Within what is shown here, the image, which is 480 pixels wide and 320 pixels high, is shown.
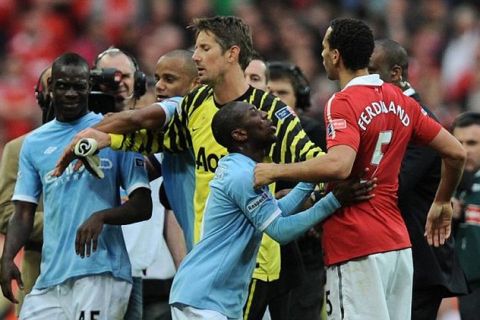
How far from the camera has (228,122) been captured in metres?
7.33

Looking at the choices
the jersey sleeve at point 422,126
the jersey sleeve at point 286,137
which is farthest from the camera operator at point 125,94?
the jersey sleeve at point 422,126

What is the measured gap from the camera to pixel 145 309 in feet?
31.5

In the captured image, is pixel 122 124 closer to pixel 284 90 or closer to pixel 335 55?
pixel 335 55

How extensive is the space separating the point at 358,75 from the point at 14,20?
38.3 feet

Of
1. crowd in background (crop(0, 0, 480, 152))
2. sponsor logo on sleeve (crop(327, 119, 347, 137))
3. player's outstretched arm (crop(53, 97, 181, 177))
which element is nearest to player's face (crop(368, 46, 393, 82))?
player's outstretched arm (crop(53, 97, 181, 177))

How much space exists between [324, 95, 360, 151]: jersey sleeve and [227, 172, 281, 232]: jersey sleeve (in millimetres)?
431

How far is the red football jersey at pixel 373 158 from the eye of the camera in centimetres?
734

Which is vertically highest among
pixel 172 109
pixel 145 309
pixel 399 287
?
pixel 172 109

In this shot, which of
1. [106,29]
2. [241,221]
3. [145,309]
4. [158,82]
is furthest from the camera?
[106,29]

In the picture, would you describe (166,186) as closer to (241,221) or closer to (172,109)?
(172,109)

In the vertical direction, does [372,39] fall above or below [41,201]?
above

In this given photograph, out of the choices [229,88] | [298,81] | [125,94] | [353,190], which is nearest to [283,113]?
[229,88]

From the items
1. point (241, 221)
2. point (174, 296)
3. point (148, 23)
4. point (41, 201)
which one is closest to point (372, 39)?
point (241, 221)

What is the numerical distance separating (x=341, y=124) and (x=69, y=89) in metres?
1.72
